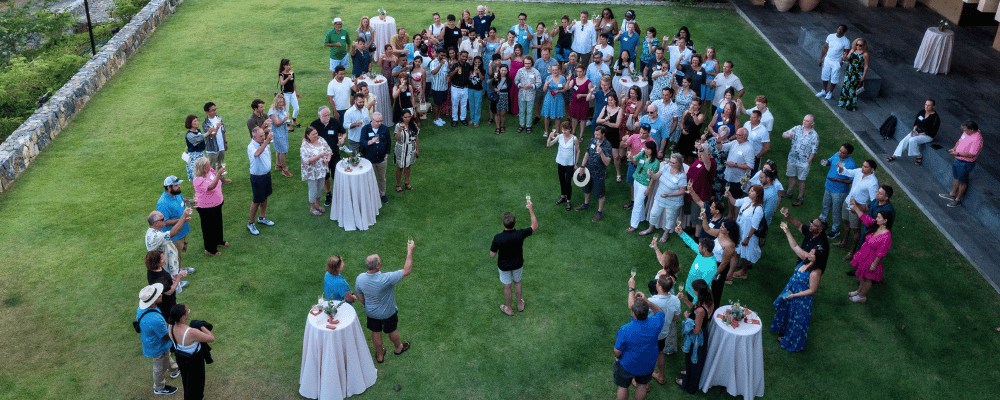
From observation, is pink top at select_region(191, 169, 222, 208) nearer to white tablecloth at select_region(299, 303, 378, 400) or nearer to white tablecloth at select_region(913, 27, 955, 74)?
white tablecloth at select_region(299, 303, 378, 400)

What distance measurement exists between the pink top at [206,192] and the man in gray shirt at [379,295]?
9.43 ft

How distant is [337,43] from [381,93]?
6.17ft

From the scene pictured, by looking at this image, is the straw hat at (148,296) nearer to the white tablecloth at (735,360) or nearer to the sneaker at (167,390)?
the sneaker at (167,390)

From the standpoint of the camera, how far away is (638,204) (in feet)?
33.2

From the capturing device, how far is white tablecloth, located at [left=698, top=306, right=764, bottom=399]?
282 inches

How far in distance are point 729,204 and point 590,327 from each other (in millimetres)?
3212

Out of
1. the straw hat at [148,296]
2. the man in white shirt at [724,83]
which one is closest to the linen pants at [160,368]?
the straw hat at [148,296]

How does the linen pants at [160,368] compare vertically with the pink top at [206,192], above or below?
below

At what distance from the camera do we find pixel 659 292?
23.7 feet

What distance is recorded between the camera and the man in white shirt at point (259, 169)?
31.4ft

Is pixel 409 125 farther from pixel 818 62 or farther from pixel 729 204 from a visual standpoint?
pixel 818 62

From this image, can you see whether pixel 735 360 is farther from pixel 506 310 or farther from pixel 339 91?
pixel 339 91

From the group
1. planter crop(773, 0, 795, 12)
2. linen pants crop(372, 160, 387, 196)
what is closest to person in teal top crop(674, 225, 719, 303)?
linen pants crop(372, 160, 387, 196)

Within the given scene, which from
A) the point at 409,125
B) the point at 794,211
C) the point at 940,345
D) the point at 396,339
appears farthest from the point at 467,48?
the point at 940,345
